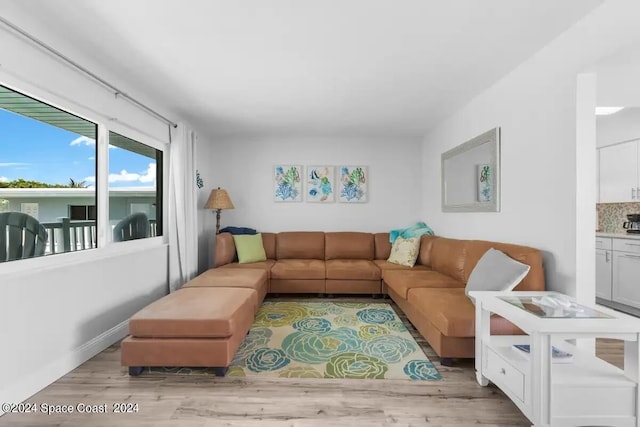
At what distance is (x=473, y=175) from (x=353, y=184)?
2.05m

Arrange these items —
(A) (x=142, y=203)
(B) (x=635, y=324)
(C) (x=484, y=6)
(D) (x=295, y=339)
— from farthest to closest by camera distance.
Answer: (A) (x=142, y=203)
(D) (x=295, y=339)
(C) (x=484, y=6)
(B) (x=635, y=324)

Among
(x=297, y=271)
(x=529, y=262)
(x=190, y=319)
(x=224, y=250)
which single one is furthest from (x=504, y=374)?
(x=224, y=250)

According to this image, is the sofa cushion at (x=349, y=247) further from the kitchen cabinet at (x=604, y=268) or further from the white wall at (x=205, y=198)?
the kitchen cabinet at (x=604, y=268)

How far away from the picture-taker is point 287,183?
5.14 meters

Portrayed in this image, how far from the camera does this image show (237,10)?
1.93 m

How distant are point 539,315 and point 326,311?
2334 millimetres

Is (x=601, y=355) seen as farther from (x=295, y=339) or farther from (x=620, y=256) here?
(x=295, y=339)

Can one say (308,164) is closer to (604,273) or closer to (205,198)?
(205,198)

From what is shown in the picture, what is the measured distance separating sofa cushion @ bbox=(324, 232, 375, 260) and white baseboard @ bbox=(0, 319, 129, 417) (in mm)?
2835

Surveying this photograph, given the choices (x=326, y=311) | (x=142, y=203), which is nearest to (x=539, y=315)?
(x=326, y=311)

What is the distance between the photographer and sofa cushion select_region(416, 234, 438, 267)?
4129 millimetres

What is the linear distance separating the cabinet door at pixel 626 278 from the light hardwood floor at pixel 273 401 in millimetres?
2639

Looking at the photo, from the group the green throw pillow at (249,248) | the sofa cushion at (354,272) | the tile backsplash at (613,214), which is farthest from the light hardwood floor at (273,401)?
the tile backsplash at (613,214)

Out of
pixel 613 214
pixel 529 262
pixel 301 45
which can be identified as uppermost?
pixel 301 45
